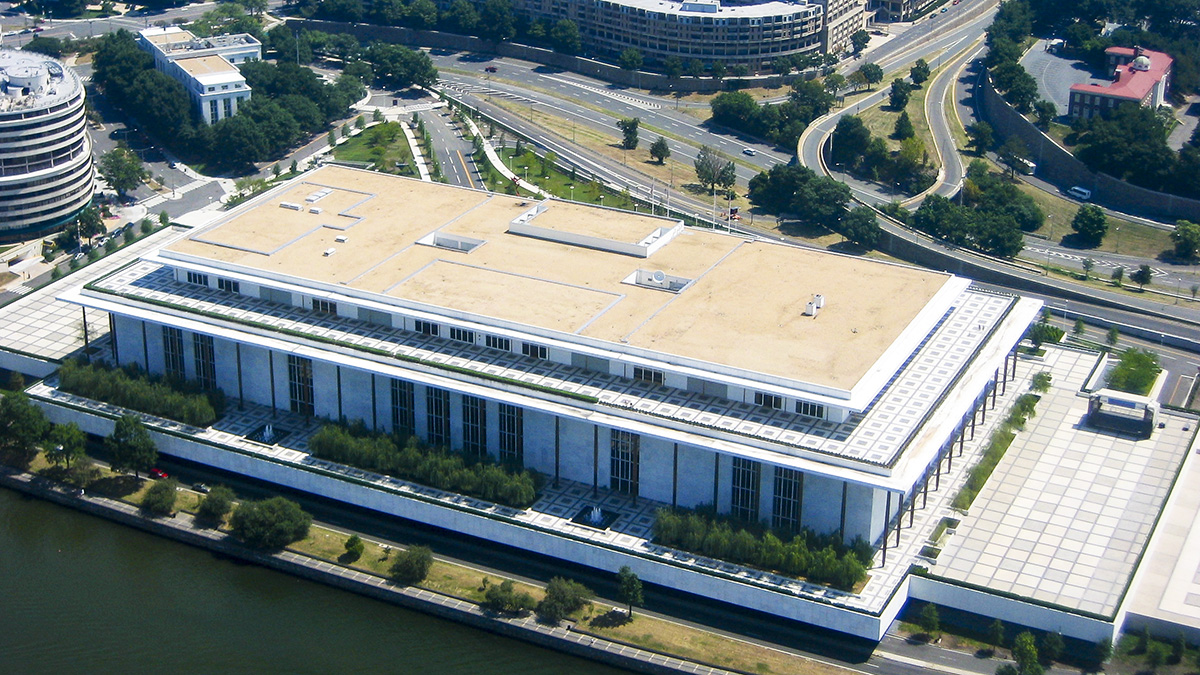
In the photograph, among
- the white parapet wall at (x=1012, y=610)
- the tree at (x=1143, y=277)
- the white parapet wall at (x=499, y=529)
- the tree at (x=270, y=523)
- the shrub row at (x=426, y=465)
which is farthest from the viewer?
the tree at (x=1143, y=277)

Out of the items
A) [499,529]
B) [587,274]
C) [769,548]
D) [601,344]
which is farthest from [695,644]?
[587,274]

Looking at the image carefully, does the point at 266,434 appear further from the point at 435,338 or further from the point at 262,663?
the point at 262,663

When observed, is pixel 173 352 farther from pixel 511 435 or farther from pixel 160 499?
pixel 511 435

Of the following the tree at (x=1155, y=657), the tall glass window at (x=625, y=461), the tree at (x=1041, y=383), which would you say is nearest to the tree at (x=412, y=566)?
the tall glass window at (x=625, y=461)

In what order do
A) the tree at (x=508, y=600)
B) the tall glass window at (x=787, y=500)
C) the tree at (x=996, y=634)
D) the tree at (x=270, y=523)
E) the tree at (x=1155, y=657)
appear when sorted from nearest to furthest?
the tree at (x=1155, y=657) → the tree at (x=996, y=634) → the tree at (x=508, y=600) → the tall glass window at (x=787, y=500) → the tree at (x=270, y=523)

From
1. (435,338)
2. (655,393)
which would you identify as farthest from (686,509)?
(435,338)

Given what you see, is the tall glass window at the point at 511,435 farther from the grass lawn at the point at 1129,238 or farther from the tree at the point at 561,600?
the grass lawn at the point at 1129,238

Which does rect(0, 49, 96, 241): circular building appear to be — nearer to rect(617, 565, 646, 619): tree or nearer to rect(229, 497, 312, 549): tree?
rect(229, 497, 312, 549): tree
